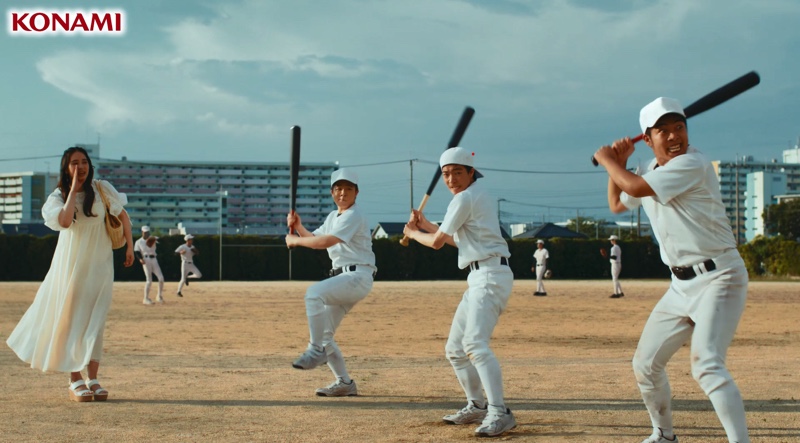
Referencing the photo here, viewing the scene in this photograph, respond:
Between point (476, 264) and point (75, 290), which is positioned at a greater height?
point (476, 264)

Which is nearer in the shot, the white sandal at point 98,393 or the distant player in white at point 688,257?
the distant player in white at point 688,257

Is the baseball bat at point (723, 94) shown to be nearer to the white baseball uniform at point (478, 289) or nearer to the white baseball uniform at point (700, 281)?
the white baseball uniform at point (700, 281)

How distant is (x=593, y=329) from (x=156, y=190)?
5634 inches

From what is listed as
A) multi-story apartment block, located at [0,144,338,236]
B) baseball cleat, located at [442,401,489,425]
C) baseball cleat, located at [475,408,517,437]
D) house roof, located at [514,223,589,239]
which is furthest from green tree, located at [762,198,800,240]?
baseball cleat, located at [475,408,517,437]

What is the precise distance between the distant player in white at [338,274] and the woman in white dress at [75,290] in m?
1.72

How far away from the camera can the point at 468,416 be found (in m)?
6.63

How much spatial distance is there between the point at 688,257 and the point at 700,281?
0.51ft

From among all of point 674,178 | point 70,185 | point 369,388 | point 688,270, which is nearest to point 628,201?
point 674,178

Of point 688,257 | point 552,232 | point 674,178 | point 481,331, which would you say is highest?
point 674,178

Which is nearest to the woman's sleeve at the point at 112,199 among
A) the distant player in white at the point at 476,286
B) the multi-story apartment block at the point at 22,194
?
the distant player in white at the point at 476,286

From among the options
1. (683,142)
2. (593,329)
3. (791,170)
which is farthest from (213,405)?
(791,170)

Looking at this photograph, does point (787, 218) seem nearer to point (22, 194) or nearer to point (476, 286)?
point (476, 286)

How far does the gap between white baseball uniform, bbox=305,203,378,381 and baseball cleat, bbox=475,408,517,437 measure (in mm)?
2020

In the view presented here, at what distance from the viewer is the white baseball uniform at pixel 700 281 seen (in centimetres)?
486
